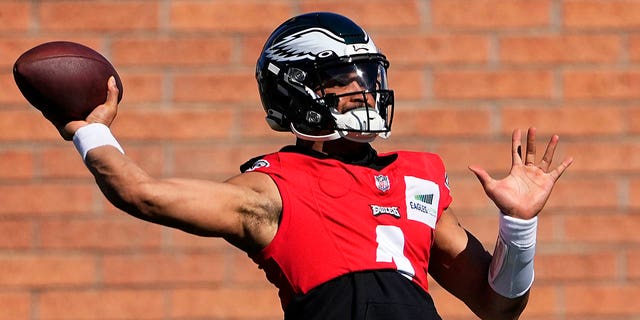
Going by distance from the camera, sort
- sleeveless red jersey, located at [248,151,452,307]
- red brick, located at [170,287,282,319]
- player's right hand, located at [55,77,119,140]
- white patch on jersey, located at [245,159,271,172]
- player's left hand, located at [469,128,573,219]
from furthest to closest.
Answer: red brick, located at [170,287,282,319] < player's left hand, located at [469,128,573,219] < white patch on jersey, located at [245,159,271,172] < sleeveless red jersey, located at [248,151,452,307] < player's right hand, located at [55,77,119,140]

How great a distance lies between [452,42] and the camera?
5.44 metres

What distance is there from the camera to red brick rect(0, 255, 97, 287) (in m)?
5.41

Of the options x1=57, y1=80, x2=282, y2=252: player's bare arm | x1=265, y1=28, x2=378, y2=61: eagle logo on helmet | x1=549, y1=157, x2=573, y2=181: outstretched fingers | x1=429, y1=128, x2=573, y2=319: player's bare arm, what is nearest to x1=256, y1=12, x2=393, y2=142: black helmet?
x1=265, y1=28, x2=378, y2=61: eagle logo on helmet

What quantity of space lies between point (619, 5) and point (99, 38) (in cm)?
214

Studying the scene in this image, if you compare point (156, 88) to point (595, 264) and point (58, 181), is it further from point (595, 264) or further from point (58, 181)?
point (595, 264)

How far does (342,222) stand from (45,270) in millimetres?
2294

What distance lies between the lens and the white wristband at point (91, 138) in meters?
3.22

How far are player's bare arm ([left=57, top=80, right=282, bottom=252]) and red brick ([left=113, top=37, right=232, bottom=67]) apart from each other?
199 cm

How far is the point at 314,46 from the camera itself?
12.2 feet

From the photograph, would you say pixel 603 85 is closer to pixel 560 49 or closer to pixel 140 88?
pixel 560 49

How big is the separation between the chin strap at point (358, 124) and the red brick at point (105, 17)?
1.98 m

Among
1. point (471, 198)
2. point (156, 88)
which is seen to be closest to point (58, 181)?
point (156, 88)

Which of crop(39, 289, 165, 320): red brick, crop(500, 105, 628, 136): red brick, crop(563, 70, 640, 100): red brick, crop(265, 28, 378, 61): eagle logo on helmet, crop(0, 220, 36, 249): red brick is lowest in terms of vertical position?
crop(39, 289, 165, 320): red brick

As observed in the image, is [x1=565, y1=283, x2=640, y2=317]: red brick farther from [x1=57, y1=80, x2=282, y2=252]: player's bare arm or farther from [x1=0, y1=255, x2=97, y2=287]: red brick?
[x1=57, y1=80, x2=282, y2=252]: player's bare arm
